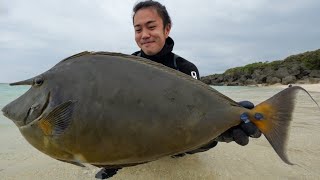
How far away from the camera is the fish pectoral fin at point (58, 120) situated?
1.93 meters

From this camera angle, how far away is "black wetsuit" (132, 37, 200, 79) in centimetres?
414

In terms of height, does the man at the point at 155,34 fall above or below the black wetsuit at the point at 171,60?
above

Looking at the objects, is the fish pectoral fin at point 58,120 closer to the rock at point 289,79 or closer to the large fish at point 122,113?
the large fish at point 122,113

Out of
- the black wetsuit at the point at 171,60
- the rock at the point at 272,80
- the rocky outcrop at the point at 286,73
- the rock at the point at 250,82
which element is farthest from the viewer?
the rock at the point at 250,82

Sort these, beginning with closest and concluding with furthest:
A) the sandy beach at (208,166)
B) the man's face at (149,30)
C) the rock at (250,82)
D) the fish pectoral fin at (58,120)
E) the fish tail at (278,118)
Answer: the fish pectoral fin at (58,120), the fish tail at (278,118), the sandy beach at (208,166), the man's face at (149,30), the rock at (250,82)

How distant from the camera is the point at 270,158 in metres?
3.78

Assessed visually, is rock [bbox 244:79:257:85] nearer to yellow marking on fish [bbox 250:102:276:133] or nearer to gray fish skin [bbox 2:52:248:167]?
yellow marking on fish [bbox 250:102:276:133]

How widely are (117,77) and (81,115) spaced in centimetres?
32

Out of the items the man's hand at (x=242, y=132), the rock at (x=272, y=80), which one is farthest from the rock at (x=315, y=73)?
the man's hand at (x=242, y=132)

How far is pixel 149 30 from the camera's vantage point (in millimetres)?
3994

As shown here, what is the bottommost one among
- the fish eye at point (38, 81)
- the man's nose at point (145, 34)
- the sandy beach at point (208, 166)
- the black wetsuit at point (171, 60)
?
the sandy beach at point (208, 166)

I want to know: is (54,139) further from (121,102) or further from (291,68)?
(291,68)

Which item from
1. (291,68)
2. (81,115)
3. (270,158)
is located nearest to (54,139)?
(81,115)

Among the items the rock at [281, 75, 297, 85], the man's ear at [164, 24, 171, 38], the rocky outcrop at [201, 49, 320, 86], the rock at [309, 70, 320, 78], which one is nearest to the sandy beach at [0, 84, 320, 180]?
the man's ear at [164, 24, 171, 38]
